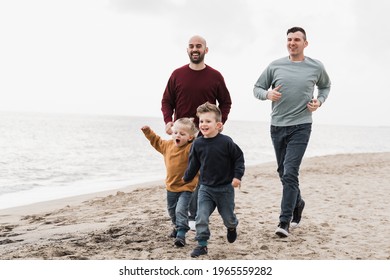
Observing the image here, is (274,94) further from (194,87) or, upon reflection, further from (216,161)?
(216,161)

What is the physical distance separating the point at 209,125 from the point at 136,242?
5.10ft

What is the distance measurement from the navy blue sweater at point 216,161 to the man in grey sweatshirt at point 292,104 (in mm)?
1003

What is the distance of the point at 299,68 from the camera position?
4.64 meters

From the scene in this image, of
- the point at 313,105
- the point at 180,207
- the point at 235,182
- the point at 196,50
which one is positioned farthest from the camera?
the point at 313,105

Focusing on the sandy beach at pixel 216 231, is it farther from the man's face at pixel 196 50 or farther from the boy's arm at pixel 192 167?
the man's face at pixel 196 50

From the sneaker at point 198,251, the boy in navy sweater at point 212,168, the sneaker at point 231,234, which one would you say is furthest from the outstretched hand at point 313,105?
the sneaker at point 198,251

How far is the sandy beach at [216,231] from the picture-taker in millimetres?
4008

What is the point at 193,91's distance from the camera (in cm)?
434

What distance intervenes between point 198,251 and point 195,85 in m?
1.68

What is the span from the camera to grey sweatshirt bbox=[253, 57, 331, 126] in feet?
15.0

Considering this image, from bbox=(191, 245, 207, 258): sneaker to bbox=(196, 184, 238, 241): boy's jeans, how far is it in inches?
3.2

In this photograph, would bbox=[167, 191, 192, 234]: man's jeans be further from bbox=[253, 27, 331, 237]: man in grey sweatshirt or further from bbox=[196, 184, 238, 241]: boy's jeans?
bbox=[253, 27, 331, 237]: man in grey sweatshirt

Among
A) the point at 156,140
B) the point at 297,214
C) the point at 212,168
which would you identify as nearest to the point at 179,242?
the point at 212,168

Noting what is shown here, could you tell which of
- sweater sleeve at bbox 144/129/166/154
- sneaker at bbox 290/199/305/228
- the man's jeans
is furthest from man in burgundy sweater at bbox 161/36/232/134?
sneaker at bbox 290/199/305/228
